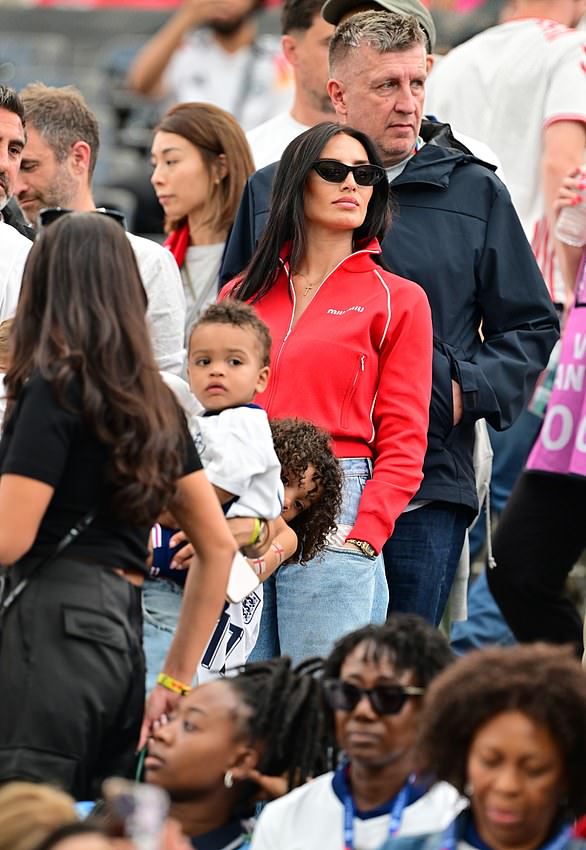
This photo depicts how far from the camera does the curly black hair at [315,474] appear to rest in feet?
17.0

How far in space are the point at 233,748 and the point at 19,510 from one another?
830mm

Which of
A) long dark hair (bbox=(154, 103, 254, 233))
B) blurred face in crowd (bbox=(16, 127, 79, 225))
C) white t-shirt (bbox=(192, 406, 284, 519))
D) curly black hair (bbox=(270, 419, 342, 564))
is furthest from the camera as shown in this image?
long dark hair (bbox=(154, 103, 254, 233))

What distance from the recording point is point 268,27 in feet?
48.8

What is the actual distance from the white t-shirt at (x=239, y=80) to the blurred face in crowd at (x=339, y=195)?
3.82m

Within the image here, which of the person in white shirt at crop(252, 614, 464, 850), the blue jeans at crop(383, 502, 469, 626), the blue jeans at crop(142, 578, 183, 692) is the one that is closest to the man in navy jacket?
the blue jeans at crop(383, 502, 469, 626)

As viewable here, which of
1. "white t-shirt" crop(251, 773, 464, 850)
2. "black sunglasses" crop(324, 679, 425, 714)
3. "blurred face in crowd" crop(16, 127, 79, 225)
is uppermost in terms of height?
"blurred face in crowd" crop(16, 127, 79, 225)

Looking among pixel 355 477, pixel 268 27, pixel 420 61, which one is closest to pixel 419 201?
pixel 420 61

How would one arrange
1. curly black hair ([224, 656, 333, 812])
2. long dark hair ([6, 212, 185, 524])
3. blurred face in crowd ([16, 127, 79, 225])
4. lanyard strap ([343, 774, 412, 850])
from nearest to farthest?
lanyard strap ([343, 774, 412, 850]), long dark hair ([6, 212, 185, 524]), curly black hair ([224, 656, 333, 812]), blurred face in crowd ([16, 127, 79, 225])

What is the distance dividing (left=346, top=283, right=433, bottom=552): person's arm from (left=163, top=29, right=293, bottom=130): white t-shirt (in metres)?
4.09

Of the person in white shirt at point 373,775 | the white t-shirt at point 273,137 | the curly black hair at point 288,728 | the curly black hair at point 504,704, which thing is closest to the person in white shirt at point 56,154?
the white t-shirt at point 273,137

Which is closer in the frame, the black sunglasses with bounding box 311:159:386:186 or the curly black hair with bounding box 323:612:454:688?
the curly black hair with bounding box 323:612:454:688

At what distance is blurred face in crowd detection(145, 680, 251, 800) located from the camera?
14.3ft

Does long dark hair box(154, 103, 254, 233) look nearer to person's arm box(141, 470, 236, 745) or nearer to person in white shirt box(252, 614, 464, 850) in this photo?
person's arm box(141, 470, 236, 745)

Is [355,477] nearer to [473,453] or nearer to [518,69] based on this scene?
[473,453]
